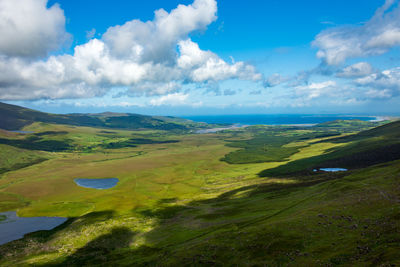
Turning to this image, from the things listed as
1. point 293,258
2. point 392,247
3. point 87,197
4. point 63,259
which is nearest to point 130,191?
point 87,197

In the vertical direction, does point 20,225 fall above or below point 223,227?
below

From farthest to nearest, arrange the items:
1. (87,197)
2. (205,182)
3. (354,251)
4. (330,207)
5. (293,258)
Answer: (205,182) < (87,197) < (330,207) < (293,258) < (354,251)

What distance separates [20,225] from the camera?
11662 cm

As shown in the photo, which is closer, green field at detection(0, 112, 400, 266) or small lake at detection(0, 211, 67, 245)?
green field at detection(0, 112, 400, 266)

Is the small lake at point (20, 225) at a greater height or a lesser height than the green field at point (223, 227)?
lesser

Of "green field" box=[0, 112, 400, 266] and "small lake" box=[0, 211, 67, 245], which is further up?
"green field" box=[0, 112, 400, 266]

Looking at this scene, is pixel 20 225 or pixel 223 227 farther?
pixel 20 225

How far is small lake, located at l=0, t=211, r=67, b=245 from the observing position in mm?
104419

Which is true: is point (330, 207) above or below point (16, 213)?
above

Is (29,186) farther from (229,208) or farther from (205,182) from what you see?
(229,208)

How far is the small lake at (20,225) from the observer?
343 ft

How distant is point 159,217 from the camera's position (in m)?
109

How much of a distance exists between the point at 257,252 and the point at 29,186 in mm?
200123

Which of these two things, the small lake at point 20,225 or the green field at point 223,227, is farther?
the small lake at point 20,225
